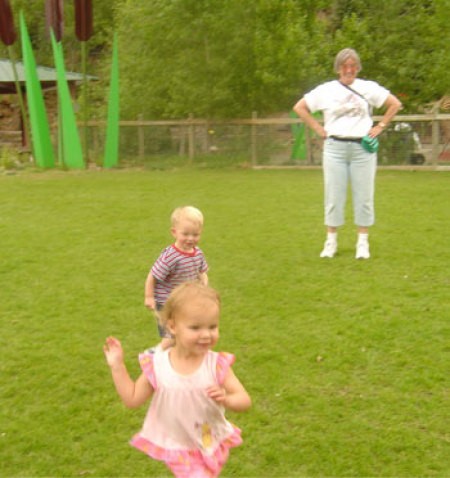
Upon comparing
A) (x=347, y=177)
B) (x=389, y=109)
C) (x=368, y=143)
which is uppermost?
(x=389, y=109)

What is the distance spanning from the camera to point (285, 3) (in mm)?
18500

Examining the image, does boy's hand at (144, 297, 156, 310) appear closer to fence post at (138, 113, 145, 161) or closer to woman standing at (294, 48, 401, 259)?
woman standing at (294, 48, 401, 259)

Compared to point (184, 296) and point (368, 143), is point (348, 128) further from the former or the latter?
point (184, 296)

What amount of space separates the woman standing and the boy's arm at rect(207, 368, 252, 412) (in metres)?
4.83

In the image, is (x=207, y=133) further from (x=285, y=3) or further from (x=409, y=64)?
(x=409, y=64)

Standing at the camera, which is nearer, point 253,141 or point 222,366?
point 222,366

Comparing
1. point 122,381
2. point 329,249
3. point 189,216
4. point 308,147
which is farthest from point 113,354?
point 308,147

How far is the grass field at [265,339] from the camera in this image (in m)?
3.51

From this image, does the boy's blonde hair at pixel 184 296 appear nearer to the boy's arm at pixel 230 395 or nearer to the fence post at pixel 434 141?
the boy's arm at pixel 230 395

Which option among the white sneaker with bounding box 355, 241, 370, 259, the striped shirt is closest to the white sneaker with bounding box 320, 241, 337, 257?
the white sneaker with bounding box 355, 241, 370, 259

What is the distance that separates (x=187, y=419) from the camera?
2475 mm

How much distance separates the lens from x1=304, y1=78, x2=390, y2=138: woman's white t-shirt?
687 centimetres

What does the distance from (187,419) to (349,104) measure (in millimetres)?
4956

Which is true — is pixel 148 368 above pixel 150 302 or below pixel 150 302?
above
